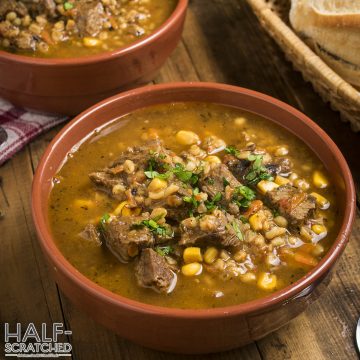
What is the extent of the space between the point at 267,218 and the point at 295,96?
65.0 inches

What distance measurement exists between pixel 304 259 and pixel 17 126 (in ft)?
7.06

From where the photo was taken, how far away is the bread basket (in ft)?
12.4

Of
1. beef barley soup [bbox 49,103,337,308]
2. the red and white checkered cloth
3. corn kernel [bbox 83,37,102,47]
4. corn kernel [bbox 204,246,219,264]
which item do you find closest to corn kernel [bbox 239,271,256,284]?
beef barley soup [bbox 49,103,337,308]

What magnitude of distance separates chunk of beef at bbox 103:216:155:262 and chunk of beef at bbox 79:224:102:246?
55mm

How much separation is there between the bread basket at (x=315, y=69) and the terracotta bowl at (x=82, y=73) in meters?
0.56

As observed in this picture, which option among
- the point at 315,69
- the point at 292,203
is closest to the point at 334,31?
the point at 315,69

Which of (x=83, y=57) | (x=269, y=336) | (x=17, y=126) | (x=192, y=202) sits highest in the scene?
(x=83, y=57)

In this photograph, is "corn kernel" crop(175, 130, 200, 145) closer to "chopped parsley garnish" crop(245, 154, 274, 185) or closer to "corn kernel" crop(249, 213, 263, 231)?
"chopped parsley garnish" crop(245, 154, 274, 185)

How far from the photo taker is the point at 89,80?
13.4 feet

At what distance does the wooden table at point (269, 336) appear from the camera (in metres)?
3.22

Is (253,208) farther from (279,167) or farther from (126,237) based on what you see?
(126,237)

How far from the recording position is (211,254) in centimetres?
298

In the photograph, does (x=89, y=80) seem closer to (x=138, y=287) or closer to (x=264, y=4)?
(x=264, y=4)

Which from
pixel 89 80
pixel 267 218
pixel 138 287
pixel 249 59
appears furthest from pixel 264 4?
pixel 138 287
